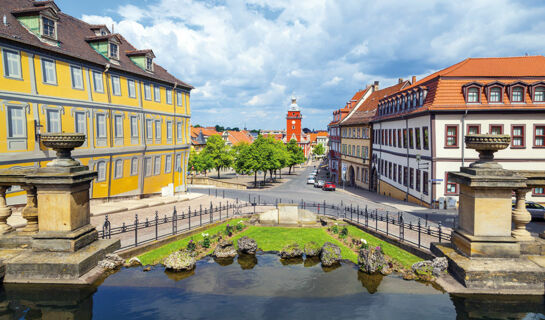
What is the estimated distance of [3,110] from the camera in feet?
66.1

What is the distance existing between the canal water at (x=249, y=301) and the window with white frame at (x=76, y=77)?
21054mm

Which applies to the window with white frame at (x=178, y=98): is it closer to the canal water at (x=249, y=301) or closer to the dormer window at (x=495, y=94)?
the dormer window at (x=495, y=94)

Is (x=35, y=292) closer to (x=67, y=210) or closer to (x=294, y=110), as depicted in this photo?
(x=67, y=210)

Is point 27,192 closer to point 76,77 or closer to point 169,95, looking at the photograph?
point 76,77

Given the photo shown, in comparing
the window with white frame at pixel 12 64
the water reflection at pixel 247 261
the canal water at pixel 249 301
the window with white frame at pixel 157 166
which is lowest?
the water reflection at pixel 247 261

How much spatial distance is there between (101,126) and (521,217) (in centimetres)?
2819

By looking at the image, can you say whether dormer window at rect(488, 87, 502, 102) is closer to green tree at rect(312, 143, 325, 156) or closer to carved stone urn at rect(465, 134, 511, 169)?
carved stone urn at rect(465, 134, 511, 169)

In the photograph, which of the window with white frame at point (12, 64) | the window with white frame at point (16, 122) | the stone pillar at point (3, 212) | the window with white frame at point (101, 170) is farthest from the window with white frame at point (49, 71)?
the stone pillar at point (3, 212)

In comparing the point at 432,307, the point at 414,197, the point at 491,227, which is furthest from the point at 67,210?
the point at 414,197

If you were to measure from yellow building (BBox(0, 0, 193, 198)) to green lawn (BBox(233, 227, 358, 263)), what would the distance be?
15352 millimetres

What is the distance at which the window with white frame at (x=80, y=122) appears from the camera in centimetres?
2530

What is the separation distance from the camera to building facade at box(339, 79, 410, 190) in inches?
2024

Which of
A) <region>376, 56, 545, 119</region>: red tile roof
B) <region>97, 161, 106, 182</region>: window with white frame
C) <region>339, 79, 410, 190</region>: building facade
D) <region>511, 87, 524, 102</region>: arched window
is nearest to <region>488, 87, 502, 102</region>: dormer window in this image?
<region>376, 56, 545, 119</region>: red tile roof

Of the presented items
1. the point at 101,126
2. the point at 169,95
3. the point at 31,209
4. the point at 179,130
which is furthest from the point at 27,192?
the point at 179,130
